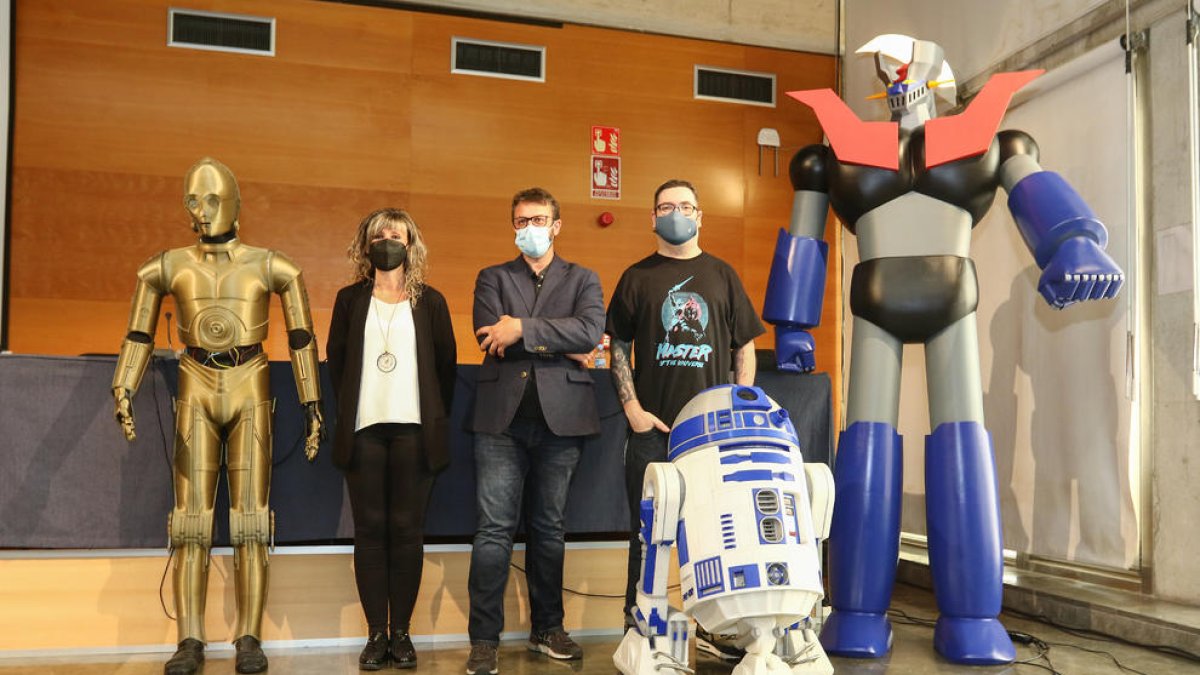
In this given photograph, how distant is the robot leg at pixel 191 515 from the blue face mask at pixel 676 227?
64.5 inches

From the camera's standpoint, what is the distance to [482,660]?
2906 millimetres

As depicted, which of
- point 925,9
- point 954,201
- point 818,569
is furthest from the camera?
point 925,9

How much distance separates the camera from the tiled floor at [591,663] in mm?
2984

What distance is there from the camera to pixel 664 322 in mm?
3123

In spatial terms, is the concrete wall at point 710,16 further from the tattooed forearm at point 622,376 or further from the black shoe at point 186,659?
Result: the black shoe at point 186,659

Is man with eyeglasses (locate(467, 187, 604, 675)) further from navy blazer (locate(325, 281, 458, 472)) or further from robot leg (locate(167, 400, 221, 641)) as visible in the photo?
robot leg (locate(167, 400, 221, 641))

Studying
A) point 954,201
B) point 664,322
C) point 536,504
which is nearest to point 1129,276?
point 954,201

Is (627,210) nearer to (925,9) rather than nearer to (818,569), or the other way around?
(925,9)

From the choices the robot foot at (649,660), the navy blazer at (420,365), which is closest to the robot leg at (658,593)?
the robot foot at (649,660)

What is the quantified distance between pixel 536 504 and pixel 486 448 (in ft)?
0.91

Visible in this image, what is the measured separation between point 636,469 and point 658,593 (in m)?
0.55

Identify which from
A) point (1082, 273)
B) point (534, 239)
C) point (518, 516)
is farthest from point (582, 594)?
point (1082, 273)

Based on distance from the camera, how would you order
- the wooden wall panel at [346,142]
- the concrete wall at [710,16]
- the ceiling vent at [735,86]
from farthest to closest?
1. the ceiling vent at [735,86]
2. the concrete wall at [710,16]
3. the wooden wall panel at [346,142]

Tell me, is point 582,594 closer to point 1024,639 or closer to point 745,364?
point 745,364
